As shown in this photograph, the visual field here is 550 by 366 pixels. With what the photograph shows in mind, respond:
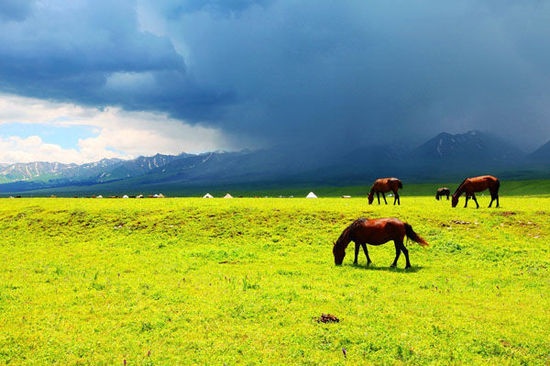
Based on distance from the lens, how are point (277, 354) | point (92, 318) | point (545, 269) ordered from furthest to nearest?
point (545, 269) → point (92, 318) → point (277, 354)

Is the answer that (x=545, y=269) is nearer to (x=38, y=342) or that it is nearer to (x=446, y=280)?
(x=446, y=280)

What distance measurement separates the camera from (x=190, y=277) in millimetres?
20328

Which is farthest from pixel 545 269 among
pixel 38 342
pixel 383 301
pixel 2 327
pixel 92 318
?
pixel 2 327

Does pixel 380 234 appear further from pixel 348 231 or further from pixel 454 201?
pixel 454 201

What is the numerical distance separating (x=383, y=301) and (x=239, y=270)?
29.8ft

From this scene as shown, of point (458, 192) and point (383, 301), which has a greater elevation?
point (458, 192)

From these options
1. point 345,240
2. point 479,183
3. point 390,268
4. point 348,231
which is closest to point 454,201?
point 479,183

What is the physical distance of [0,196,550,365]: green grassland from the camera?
1165cm

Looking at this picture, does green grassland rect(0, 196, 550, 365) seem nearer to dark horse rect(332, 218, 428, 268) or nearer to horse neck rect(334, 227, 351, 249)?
dark horse rect(332, 218, 428, 268)

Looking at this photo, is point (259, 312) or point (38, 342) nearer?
point (38, 342)

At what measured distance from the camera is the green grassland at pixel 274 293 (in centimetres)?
1165

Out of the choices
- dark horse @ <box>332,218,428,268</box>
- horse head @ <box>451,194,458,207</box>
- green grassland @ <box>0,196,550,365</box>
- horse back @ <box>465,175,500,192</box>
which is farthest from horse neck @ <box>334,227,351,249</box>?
horse back @ <box>465,175,500,192</box>

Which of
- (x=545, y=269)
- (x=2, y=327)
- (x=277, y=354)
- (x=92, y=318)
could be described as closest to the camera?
(x=277, y=354)

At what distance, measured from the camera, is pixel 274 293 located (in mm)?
16859
